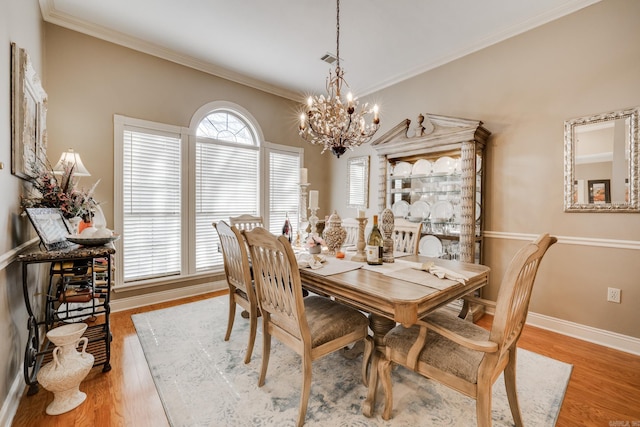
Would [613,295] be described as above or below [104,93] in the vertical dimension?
below

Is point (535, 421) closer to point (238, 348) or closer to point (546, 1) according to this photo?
point (238, 348)

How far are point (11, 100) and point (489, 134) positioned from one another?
4066mm

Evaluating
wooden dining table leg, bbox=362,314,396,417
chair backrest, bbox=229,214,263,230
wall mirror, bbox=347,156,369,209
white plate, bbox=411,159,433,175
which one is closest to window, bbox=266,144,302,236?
wall mirror, bbox=347,156,369,209

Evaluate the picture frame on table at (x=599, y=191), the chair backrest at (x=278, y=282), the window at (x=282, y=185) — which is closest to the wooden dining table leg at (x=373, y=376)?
the chair backrest at (x=278, y=282)

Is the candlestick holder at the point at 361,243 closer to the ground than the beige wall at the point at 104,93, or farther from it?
closer to the ground

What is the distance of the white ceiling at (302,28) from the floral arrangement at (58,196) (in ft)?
5.42

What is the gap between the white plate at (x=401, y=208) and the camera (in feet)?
11.9

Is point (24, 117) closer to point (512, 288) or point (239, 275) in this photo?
point (239, 275)

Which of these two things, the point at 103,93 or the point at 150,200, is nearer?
the point at 103,93

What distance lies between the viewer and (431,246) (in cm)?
340

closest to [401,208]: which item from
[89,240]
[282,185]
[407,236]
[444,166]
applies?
[444,166]

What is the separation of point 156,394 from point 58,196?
1680 millimetres

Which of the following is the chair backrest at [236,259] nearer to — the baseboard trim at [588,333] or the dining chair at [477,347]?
the dining chair at [477,347]

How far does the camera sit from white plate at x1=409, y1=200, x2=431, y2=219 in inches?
136
